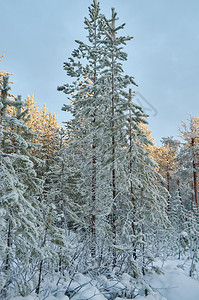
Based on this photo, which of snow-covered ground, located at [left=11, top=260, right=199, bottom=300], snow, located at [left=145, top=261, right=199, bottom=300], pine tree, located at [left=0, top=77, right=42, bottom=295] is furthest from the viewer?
snow, located at [left=145, top=261, right=199, bottom=300]

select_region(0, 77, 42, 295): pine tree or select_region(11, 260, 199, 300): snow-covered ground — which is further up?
select_region(0, 77, 42, 295): pine tree

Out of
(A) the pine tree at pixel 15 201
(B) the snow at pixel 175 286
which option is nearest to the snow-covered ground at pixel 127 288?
(B) the snow at pixel 175 286

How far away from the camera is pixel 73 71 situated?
1094 centimetres

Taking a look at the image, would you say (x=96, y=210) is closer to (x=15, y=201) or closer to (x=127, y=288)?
(x=127, y=288)

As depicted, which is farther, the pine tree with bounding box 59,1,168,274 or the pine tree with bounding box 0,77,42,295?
the pine tree with bounding box 59,1,168,274

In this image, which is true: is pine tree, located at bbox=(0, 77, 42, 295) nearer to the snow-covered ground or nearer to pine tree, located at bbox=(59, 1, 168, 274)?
the snow-covered ground

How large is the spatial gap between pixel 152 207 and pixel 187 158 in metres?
13.2

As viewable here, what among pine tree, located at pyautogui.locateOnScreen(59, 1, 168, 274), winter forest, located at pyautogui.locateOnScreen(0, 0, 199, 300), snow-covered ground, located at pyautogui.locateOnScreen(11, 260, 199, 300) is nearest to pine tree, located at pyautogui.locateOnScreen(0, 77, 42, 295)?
winter forest, located at pyautogui.locateOnScreen(0, 0, 199, 300)

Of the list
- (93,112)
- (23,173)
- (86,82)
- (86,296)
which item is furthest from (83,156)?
(86,296)

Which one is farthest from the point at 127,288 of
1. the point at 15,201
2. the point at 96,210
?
the point at 96,210

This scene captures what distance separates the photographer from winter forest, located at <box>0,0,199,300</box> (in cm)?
409

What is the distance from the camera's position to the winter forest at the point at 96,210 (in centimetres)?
409

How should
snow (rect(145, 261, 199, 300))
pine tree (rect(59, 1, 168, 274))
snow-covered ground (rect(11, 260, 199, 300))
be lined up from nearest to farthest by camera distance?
1. snow-covered ground (rect(11, 260, 199, 300))
2. snow (rect(145, 261, 199, 300))
3. pine tree (rect(59, 1, 168, 274))

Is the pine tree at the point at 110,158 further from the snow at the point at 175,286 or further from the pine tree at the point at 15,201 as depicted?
the pine tree at the point at 15,201
